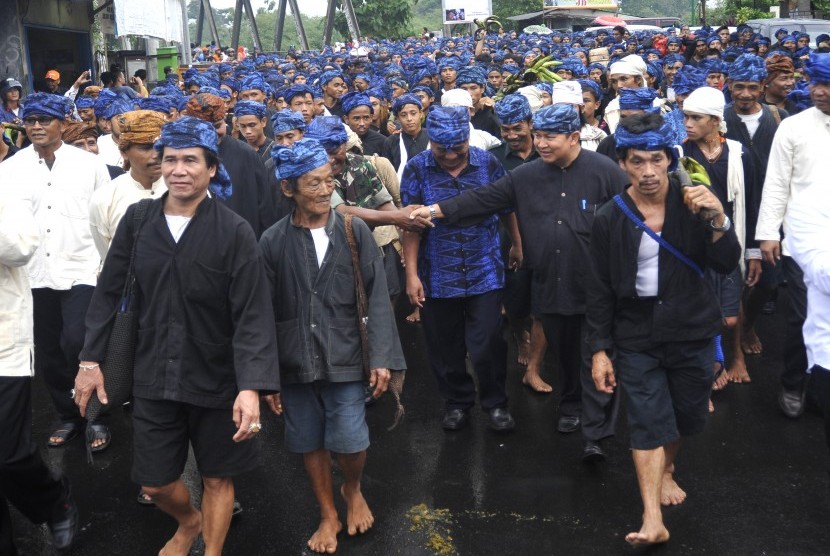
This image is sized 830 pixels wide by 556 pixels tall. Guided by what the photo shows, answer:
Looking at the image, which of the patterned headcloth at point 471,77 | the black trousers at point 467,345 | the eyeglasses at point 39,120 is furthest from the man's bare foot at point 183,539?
the patterned headcloth at point 471,77

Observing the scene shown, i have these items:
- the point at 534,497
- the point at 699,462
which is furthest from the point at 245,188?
the point at 699,462

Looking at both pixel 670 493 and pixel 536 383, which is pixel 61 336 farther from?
pixel 670 493

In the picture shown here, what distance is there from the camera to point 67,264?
607 cm

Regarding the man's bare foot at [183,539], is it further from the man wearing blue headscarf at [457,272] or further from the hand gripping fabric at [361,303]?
the man wearing blue headscarf at [457,272]

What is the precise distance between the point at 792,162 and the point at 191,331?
389 centimetres

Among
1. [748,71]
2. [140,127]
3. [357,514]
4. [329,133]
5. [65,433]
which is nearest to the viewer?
[357,514]

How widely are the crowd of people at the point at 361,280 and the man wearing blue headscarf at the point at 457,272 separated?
0.01 meters

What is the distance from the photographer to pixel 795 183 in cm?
616

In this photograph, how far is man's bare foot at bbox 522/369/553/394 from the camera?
7.00m

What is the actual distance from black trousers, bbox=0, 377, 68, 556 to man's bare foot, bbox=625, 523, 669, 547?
Answer: 274 centimetres

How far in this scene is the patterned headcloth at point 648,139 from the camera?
15.3 feet

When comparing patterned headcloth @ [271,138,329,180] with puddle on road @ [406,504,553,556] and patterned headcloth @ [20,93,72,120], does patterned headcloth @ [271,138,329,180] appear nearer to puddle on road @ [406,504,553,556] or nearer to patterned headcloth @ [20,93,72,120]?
puddle on road @ [406,504,553,556]

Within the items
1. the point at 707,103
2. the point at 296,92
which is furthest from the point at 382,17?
the point at 707,103

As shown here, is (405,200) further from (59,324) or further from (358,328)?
(59,324)
